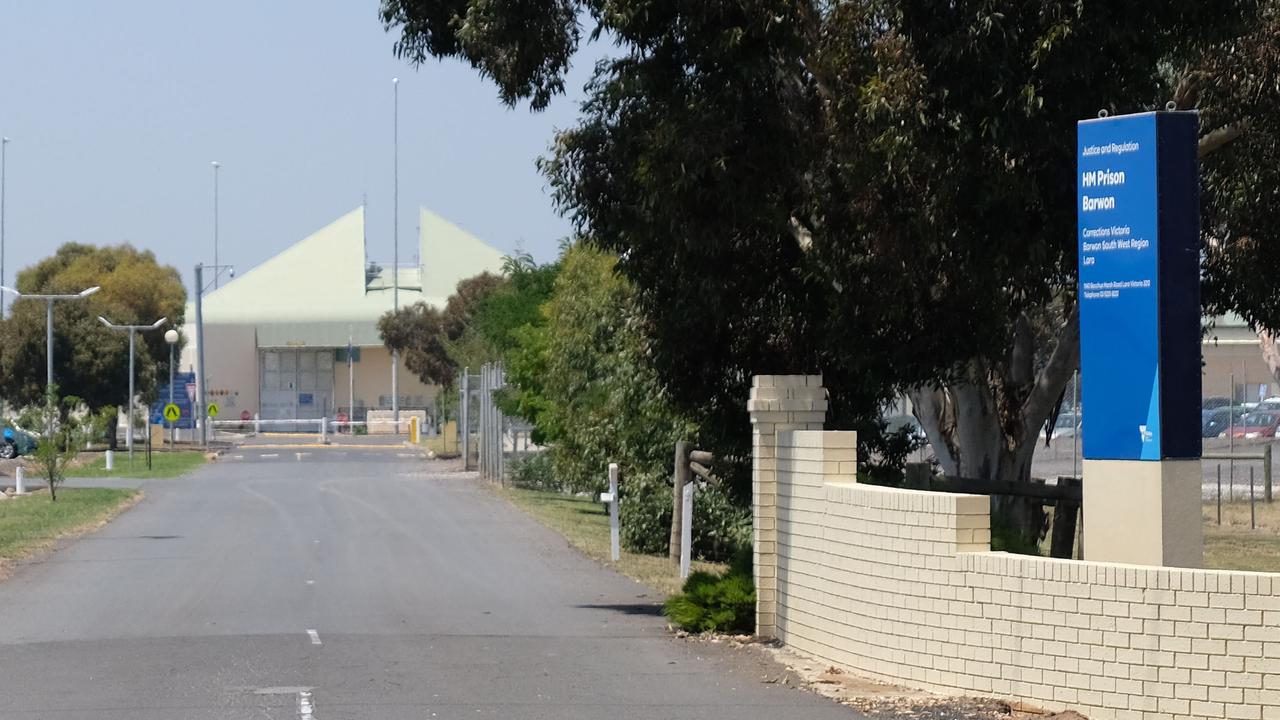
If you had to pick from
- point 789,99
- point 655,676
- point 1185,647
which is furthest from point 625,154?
point 1185,647

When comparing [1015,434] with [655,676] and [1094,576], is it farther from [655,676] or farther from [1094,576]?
[1094,576]

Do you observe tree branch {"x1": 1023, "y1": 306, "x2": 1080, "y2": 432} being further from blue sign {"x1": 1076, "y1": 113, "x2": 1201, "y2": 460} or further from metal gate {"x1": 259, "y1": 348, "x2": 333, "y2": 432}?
metal gate {"x1": 259, "y1": 348, "x2": 333, "y2": 432}

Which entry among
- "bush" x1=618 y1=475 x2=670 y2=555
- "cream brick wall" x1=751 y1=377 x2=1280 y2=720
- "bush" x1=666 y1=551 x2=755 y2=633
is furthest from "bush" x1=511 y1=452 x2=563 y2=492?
"cream brick wall" x1=751 y1=377 x2=1280 y2=720

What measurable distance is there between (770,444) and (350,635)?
3.92 m

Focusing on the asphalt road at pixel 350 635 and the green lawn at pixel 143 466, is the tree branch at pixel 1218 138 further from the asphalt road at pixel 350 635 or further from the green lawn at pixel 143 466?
the green lawn at pixel 143 466

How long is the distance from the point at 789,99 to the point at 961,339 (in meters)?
2.63

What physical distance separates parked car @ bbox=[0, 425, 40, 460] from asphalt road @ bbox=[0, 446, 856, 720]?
128ft

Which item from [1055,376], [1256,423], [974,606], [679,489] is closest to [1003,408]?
[1055,376]

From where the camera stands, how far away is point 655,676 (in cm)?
1241

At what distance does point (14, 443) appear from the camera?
65688 millimetres

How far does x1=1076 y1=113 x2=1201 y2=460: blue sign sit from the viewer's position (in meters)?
10.9

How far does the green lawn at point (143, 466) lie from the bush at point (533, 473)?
36.4 ft

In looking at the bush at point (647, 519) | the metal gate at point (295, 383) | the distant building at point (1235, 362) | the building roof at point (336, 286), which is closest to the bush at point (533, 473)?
the bush at point (647, 519)

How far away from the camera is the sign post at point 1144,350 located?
428 inches
